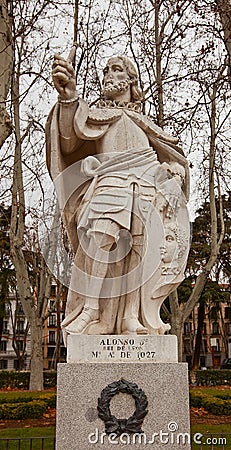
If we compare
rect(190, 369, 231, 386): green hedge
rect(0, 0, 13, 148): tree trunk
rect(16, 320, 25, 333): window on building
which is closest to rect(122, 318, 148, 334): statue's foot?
rect(0, 0, 13, 148): tree trunk

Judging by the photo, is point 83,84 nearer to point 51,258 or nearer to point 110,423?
point 51,258

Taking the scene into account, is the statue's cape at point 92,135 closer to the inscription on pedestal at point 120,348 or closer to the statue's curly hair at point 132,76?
the statue's curly hair at point 132,76

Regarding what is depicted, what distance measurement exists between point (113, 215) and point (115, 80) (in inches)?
66.5

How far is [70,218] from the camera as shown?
18.0 ft

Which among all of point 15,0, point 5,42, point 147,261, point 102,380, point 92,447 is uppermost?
point 15,0

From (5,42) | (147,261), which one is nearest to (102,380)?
(147,261)

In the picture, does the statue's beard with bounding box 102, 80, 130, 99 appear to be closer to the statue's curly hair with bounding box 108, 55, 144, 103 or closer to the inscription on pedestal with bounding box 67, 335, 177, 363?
the statue's curly hair with bounding box 108, 55, 144, 103

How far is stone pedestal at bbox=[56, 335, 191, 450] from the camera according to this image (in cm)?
435

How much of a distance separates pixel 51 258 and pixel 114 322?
2.15 m

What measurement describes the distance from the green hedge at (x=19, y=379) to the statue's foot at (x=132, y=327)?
16.5 meters

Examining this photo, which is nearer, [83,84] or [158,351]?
[158,351]

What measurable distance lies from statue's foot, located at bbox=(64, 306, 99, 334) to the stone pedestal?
0.13 metres

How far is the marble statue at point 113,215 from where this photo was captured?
5.02m

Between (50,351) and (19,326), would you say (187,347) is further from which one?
(19,326)
